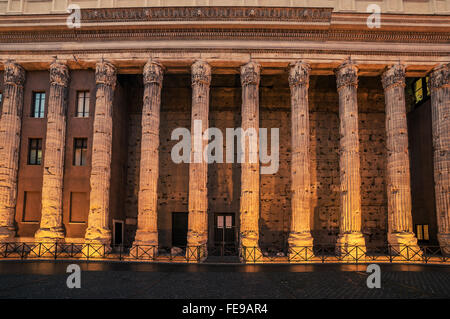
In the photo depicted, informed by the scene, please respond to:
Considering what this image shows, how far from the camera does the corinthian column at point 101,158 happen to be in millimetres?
17969

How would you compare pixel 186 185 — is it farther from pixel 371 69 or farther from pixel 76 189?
pixel 371 69

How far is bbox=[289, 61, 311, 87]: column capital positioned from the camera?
18641mm

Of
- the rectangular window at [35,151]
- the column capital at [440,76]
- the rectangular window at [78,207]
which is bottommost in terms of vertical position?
the rectangular window at [78,207]

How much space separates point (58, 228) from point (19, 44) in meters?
10.2

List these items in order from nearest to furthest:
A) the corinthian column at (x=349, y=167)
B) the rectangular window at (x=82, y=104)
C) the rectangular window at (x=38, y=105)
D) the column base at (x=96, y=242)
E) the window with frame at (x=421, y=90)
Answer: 1. the column base at (x=96, y=242)
2. the corinthian column at (x=349, y=167)
3. the rectangular window at (x=82, y=104)
4. the rectangular window at (x=38, y=105)
5. the window with frame at (x=421, y=90)

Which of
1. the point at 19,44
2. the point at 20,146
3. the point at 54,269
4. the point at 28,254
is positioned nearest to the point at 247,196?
the point at 54,269

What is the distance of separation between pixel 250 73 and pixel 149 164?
6993 millimetres

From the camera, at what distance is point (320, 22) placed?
1833 cm

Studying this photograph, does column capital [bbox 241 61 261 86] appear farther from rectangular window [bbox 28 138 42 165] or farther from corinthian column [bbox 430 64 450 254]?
rectangular window [bbox 28 138 42 165]

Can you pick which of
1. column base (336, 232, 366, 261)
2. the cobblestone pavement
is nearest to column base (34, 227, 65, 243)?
the cobblestone pavement

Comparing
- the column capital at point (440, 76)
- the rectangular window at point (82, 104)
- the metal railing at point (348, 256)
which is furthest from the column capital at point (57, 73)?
the column capital at point (440, 76)

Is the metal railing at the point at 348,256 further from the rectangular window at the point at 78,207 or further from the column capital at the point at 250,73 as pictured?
the rectangular window at the point at 78,207

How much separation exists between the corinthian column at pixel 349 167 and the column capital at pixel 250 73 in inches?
175

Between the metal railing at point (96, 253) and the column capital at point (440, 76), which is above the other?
the column capital at point (440, 76)
